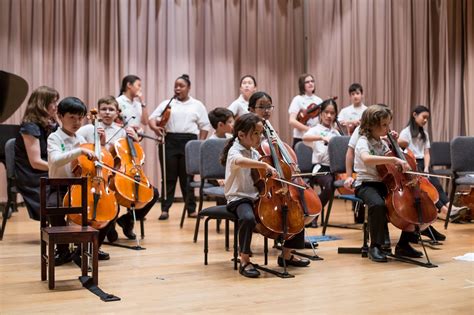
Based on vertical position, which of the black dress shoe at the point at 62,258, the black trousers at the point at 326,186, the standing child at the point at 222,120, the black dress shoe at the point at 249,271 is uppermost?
the standing child at the point at 222,120

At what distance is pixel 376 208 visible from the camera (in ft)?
14.3

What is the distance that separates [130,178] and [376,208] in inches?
67.7

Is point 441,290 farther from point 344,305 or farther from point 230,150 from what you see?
point 230,150

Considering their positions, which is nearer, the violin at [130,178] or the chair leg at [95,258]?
the chair leg at [95,258]

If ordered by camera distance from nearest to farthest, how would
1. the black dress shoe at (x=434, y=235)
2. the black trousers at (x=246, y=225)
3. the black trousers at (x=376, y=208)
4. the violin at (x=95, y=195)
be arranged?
the black trousers at (x=246, y=225) < the violin at (x=95, y=195) < the black trousers at (x=376, y=208) < the black dress shoe at (x=434, y=235)

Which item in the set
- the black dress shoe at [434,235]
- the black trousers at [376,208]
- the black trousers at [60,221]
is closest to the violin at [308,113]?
the black dress shoe at [434,235]

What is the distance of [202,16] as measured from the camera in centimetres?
878

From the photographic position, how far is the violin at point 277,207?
12.7 ft

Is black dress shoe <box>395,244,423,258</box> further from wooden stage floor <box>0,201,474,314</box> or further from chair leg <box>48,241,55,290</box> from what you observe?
chair leg <box>48,241,55,290</box>

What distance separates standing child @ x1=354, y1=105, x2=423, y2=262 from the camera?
4367mm

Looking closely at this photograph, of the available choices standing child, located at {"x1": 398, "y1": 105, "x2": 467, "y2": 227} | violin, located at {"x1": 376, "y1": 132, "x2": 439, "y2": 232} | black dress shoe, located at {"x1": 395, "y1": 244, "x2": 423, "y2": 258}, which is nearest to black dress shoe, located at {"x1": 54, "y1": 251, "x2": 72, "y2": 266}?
violin, located at {"x1": 376, "y1": 132, "x2": 439, "y2": 232}

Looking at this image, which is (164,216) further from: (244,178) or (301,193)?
(301,193)

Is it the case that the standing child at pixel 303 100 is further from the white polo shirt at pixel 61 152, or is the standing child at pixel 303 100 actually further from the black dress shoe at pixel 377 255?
the white polo shirt at pixel 61 152

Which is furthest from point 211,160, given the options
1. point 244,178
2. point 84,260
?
point 84,260
